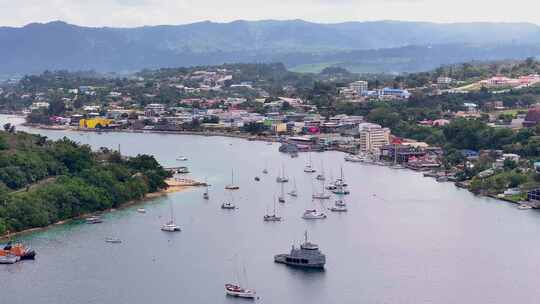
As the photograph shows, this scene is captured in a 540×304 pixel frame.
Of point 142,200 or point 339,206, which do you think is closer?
point 339,206

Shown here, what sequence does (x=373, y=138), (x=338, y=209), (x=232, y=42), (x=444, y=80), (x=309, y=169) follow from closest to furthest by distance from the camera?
(x=338, y=209) → (x=309, y=169) → (x=373, y=138) → (x=444, y=80) → (x=232, y=42)

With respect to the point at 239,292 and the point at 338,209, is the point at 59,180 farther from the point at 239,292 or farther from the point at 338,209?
the point at 239,292

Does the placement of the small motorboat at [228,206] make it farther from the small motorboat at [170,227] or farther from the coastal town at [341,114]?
the coastal town at [341,114]

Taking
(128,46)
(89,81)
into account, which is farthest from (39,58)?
(89,81)

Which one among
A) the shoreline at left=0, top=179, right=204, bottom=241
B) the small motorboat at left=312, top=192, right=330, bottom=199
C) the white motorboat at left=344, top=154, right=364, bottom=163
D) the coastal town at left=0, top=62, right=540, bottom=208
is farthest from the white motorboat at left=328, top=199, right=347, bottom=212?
the white motorboat at left=344, top=154, right=364, bottom=163

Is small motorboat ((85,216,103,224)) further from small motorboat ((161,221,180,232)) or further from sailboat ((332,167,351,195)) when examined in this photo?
sailboat ((332,167,351,195))

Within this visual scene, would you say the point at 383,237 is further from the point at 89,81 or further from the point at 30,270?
the point at 89,81

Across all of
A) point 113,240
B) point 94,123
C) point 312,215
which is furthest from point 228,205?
point 94,123
